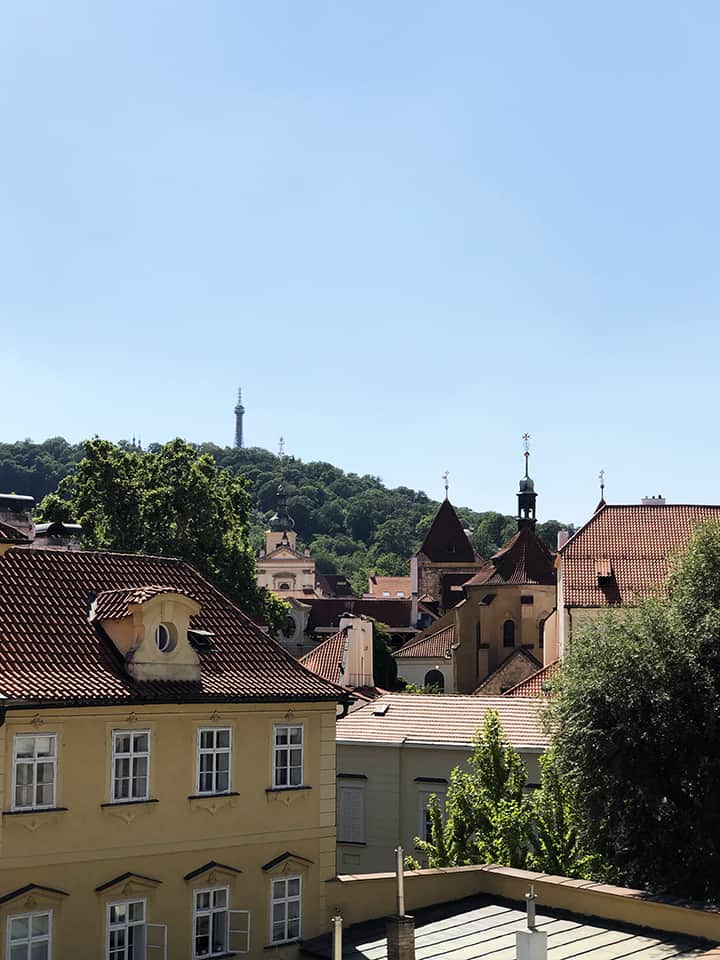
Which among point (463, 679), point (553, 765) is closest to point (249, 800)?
point (553, 765)

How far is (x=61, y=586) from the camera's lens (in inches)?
961

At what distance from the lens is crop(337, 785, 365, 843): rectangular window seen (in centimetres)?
3709

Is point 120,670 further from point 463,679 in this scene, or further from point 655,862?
point 463,679

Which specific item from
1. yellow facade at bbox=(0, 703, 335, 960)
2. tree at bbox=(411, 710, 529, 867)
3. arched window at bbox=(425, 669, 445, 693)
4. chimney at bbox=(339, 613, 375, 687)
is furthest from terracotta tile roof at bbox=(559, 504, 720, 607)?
arched window at bbox=(425, 669, 445, 693)

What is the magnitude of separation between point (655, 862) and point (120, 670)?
12396mm

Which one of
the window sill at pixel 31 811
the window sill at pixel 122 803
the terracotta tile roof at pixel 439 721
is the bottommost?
the terracotta tile roof at pixel 439 721

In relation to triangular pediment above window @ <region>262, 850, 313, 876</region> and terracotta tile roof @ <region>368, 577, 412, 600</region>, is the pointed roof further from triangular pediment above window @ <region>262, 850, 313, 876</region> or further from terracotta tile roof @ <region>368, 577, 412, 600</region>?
triangular pediment above window @ <region>262, 850, 313, 876</region>

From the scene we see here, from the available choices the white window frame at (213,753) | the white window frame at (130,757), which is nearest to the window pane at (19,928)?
the white window frame at (130,757)

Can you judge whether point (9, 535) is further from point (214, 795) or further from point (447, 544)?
point (447, 544)

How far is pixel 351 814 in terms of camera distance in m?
37.4

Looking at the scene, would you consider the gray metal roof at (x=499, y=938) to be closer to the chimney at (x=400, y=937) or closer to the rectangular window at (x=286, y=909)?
the rectangular window at (x=286, y=909)

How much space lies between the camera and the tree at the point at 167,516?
6194 centimetres

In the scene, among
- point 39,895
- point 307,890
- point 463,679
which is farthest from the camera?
point 463,679

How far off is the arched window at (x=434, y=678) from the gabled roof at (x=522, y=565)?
9903 mm
